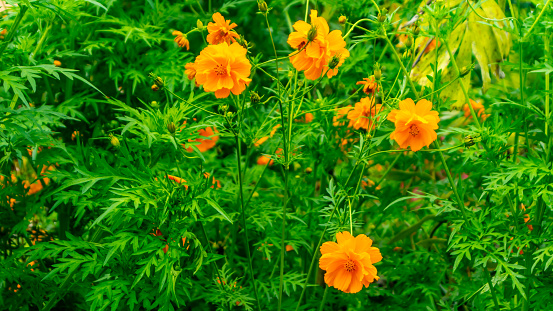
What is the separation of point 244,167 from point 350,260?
47 centimetres

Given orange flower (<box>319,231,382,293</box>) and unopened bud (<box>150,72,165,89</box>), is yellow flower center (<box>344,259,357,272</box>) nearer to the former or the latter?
orange flower (<box>319,231,382,293</box>)

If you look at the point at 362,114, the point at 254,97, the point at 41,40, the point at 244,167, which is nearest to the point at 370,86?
the point at 362,114

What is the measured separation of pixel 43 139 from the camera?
46.4 inches

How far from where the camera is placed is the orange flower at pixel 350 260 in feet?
3.14

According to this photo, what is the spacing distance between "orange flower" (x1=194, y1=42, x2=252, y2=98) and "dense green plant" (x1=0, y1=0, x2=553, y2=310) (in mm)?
47

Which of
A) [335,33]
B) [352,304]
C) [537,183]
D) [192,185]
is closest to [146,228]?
[192,185]

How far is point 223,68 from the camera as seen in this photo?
95cm

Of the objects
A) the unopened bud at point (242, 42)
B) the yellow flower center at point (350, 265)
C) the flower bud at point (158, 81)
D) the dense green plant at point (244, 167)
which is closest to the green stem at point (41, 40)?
the dense green plant at point (244, 167)

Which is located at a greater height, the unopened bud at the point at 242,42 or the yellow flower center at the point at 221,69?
the unopened bud at the point at 242,42

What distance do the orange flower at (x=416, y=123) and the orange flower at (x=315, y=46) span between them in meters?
0.15

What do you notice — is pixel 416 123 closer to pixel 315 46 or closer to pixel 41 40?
pixel 315 46

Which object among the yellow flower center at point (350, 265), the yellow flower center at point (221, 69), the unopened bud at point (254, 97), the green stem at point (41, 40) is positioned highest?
the green stem at point (41, 40)

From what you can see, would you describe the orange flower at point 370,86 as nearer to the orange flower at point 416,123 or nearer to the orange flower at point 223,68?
the orange flower at point 416,123

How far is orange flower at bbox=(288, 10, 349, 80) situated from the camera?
0.97m
